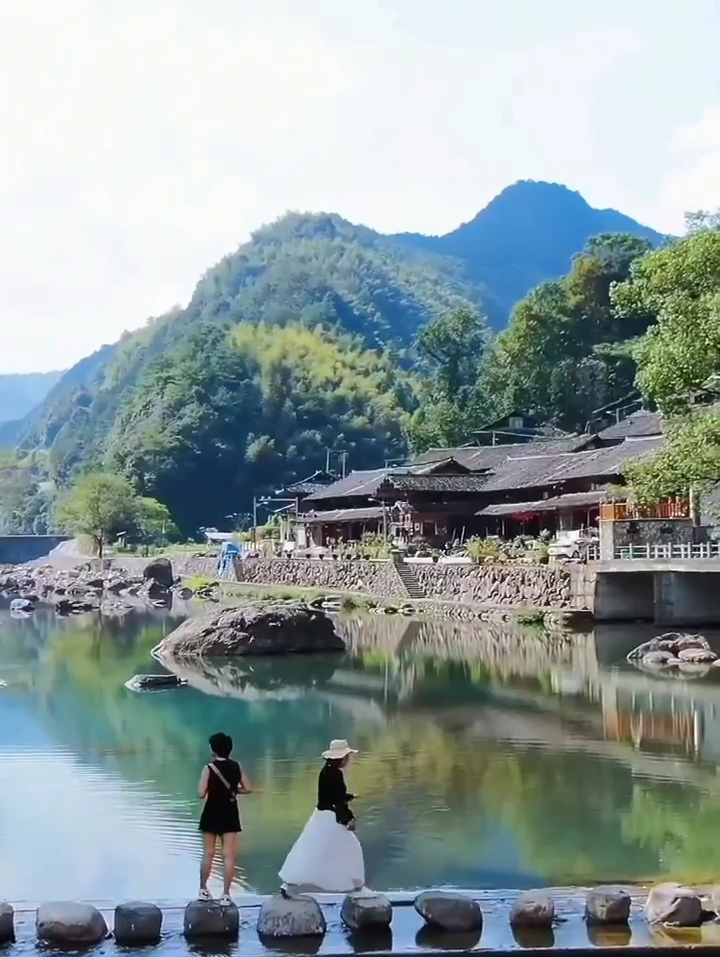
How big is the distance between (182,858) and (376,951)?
4789 millimetres

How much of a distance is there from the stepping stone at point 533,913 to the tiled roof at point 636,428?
48966 millimetres

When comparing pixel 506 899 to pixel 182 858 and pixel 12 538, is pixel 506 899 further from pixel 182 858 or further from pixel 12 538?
pixel 12 538

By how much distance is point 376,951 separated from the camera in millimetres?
8258

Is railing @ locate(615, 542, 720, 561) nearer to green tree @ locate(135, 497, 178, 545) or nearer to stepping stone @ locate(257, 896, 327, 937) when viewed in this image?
stepping stone @ locate(257, 896, 327, 937)

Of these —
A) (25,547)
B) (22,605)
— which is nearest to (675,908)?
(22,605)

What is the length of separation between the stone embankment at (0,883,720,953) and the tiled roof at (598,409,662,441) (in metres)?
48.8

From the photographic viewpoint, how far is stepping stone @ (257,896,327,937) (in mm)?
8570

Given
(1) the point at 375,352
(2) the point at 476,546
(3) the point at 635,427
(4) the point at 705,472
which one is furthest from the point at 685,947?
(1) the point at 375,352

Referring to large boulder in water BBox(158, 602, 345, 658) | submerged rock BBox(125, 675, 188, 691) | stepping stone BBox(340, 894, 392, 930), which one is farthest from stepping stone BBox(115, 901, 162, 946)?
large boulder in water BBox(158, 602, 345, 658)

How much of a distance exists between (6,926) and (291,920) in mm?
2020

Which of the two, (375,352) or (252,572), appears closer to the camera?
(252,572)

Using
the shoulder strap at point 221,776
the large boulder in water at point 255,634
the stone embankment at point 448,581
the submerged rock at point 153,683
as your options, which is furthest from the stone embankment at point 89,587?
the shoulder strap at point 221,776

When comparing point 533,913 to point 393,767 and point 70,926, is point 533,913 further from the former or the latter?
point 393,767

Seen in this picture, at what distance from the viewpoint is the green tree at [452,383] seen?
89000 millimetres
